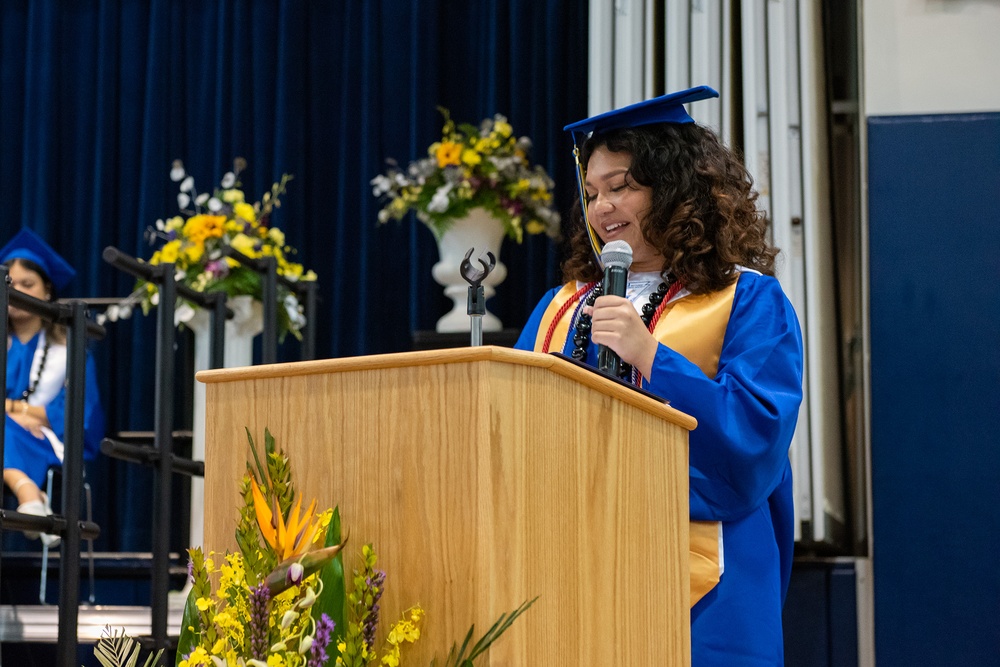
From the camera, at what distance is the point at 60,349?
4734 millimetres

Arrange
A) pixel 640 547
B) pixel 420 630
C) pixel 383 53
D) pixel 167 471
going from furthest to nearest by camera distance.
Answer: pixel 383 53 < pixel 167 471 < pixel 640 547 < pixel 420 630

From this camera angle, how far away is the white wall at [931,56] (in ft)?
11.2

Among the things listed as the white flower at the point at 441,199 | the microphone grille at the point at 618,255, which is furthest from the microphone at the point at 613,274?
the white flower at the point at 441,199

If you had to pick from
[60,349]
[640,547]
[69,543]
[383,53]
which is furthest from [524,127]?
[640,547]

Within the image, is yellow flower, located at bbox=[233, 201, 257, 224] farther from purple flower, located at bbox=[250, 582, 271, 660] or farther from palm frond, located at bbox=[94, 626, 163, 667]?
purple flower, located at bbox=[250, 582, 271, 660]

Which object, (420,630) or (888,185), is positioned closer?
(420,630)

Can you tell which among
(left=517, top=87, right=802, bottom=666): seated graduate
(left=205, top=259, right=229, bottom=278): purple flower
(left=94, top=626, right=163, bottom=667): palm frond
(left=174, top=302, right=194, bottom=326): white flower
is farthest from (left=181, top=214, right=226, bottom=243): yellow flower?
(left=94, top=626, right=163, bottom=667): palm frond

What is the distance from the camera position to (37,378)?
15.1 ft

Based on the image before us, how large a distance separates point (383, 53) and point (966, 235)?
2569mm

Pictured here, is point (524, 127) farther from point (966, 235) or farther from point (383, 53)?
point (966, 235)

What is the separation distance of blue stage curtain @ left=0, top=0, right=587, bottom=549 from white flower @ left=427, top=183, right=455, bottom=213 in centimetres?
60

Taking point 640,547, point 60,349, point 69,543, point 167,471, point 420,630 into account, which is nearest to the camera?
point 420,630

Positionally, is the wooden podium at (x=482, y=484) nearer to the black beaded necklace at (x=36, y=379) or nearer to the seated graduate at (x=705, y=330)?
the seated graduate at (x=705, y=330)

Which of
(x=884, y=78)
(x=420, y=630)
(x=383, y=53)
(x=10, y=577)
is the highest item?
(x=383, y=53)
